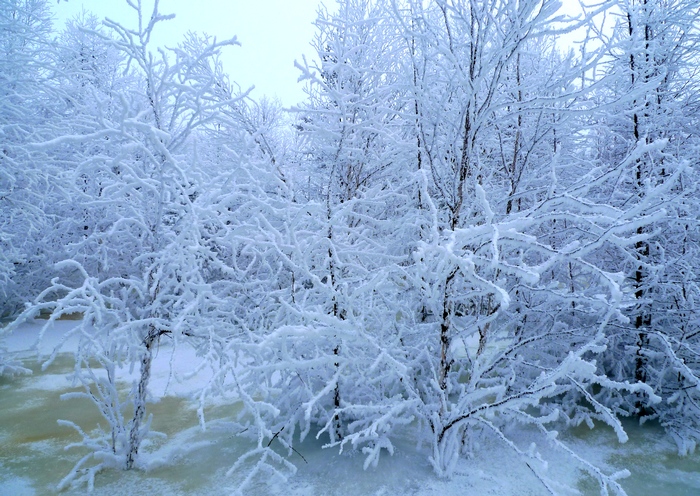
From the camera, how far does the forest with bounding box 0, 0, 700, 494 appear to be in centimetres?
314

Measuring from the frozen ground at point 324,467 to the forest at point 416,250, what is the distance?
172 mm

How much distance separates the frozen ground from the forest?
6.8 inches

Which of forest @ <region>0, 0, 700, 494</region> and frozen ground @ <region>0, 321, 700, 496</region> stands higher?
forest @ <region>0, 0, 700, 494</region>

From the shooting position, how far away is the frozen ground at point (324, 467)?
3.61 metres

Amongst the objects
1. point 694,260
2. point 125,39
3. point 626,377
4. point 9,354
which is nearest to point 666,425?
point 626,377

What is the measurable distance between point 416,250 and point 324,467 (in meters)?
2.58

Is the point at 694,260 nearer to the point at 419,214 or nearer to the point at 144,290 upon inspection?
the point at 419,214

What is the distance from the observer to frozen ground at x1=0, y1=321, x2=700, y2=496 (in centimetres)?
361

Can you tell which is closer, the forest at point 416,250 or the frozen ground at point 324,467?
the forest at point 416,250

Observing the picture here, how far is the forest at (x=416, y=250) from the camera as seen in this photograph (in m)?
3.14

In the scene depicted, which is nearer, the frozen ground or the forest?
the forest

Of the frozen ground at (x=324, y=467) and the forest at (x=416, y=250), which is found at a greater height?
the forest at (x=416, y=250)

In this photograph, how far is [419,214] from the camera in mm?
4148

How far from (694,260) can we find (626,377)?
5.82ft
